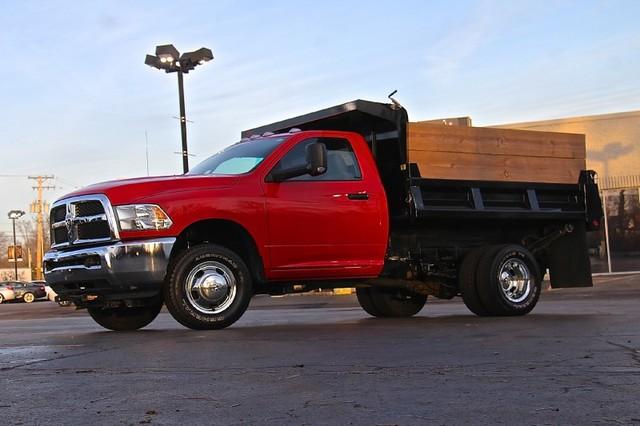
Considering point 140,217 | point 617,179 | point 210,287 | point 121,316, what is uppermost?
point 617,179

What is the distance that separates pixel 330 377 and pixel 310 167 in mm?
3300

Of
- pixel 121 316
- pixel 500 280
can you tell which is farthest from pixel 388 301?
pixel 121 316

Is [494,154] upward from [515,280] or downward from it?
upward

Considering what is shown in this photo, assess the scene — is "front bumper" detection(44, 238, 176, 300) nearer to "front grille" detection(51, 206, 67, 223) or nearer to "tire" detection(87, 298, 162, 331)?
"front grille" detection(51, 206, 67, 223)

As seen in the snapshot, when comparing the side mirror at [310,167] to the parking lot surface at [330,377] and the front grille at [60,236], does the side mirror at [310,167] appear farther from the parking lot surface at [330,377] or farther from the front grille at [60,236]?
the front grille at [60,236]

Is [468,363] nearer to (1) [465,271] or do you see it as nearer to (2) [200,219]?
(2) [200,219]

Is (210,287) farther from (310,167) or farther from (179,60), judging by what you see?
(179,60)

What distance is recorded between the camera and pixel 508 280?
877 centimetres

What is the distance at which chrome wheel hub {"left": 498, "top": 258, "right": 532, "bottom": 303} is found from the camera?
8.73 meters

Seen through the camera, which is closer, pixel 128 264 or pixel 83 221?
pixel 128 264

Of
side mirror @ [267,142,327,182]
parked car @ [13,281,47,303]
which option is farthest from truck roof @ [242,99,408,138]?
parked car @ [13,281,47,303]

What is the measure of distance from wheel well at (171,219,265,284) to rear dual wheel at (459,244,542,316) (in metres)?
2.76

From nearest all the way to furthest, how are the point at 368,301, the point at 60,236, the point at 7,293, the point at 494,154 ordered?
the point at 60,236 < the point at 494,154 < the point at 368,301 < the point at 7,293

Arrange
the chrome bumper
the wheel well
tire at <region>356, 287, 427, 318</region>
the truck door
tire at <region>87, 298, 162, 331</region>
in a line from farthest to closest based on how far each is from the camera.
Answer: tire at <region>356, 287, 427, 318</region> < tire at <region>87, 298, 162, 331</region> < the truck door < the wheel well < the chrome bumper
